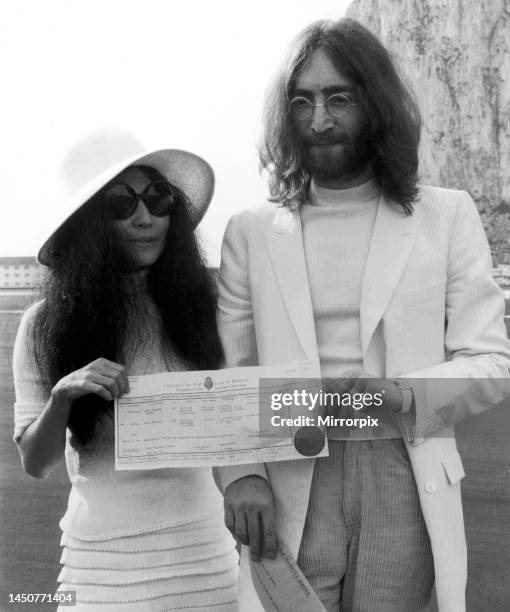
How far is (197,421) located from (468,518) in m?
1.47

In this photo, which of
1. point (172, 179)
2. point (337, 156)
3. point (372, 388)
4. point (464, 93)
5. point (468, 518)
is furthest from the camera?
point (468, 518)

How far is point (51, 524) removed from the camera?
3141mm

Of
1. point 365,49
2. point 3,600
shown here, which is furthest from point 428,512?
point 3,600

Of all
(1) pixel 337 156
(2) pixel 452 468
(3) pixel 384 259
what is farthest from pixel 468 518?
(1) pixel 337 156

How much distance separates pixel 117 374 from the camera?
1645 mm

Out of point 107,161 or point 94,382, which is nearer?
point 94,382

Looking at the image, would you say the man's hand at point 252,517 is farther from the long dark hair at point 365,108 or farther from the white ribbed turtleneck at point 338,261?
the long dark hair at point 365,108

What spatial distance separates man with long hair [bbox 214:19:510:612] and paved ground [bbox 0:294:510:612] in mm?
944

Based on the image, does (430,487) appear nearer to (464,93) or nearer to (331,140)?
(331,140)

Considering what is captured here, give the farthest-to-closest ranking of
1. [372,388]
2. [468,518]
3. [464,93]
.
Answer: [468,518] < [464,93] < [372,388]

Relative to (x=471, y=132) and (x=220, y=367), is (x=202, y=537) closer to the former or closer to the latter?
(x=220, y=367)

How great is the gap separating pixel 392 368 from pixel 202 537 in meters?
0.49

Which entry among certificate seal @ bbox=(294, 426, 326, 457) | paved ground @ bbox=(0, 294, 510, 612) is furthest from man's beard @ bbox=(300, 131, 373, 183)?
paved ground @ bbox=(0, 294, 510, 612)

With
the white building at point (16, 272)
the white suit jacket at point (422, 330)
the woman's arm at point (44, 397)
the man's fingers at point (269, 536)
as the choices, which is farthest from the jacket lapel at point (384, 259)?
the white building at point (16, 272)
